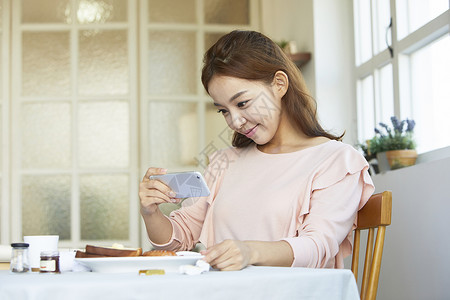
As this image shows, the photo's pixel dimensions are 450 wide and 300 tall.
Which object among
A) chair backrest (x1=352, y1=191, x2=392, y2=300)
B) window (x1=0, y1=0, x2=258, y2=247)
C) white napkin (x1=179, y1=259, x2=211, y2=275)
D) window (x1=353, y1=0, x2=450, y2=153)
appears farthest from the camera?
window (x1=0, y1=0, x2=258, y2=247)

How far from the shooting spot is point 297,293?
1082 millimetres

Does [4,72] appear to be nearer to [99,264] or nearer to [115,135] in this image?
[115,135]

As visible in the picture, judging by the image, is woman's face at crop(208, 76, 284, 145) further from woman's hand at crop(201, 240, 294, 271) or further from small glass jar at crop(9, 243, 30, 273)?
small glass jar at crop(9, 243, 30, 273)

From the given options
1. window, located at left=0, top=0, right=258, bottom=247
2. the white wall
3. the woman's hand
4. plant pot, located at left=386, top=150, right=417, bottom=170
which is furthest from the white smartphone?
window, located at left=0, top=0, right=258, bottom=247

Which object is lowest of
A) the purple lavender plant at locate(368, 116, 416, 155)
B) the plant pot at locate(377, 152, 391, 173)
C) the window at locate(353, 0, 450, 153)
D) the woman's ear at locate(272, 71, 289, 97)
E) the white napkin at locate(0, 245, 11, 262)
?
the white napkin at locate(0, 245, 11, 262)

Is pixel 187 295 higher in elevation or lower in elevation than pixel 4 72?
lower

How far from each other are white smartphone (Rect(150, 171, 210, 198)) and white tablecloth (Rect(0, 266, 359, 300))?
0.99ft

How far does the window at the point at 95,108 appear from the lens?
180 inches

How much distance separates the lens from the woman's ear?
183 centimetres

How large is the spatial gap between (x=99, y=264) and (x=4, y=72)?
12.1 ft

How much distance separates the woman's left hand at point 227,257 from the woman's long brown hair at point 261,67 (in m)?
0.63

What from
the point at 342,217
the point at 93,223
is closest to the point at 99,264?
the point at 342,217

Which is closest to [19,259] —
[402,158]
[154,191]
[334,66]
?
[154,191]

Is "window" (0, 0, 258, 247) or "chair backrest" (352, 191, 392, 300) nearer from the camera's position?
"chair backrest" (352, 191, 392, 300)
